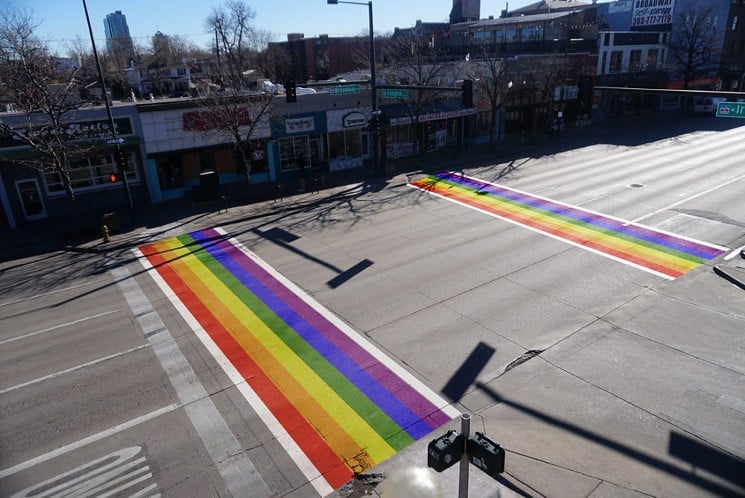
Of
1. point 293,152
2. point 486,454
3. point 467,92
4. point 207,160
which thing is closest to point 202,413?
point 486,454

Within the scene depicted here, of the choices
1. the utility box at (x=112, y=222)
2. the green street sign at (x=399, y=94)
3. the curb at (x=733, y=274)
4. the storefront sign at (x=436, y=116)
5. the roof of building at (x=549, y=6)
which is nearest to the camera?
the curb at (x=733, y=274)

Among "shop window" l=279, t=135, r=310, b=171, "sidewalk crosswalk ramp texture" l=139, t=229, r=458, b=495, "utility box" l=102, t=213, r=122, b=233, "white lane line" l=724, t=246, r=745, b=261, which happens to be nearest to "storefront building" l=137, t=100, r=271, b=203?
"shop window" l=279, t=135, r=310, b=171

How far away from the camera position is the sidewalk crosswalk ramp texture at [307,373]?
946 cm

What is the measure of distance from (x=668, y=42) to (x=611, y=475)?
5807 centimetres

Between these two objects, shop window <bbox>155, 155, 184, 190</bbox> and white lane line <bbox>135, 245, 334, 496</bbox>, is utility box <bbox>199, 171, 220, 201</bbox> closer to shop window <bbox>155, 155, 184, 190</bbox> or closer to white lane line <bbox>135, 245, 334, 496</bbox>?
shop window <bbox>155, 155, 184, 190</bbox>

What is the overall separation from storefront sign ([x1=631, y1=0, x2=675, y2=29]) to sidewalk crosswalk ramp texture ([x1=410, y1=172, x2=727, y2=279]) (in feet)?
133

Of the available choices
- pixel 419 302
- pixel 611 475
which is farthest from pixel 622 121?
pixel 611 475

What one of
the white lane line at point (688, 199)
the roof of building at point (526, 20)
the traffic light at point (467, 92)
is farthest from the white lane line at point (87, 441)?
the roof of building at point (526, 20)

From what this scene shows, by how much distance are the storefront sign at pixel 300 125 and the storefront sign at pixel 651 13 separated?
44122 millimetres

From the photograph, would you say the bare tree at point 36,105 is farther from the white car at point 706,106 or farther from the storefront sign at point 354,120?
the white car at point 706,106

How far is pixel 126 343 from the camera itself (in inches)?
526

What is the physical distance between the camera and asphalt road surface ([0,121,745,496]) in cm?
901

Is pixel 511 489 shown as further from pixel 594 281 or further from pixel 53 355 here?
pixel 53 355

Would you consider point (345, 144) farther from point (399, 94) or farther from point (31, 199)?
point (31, 199)
